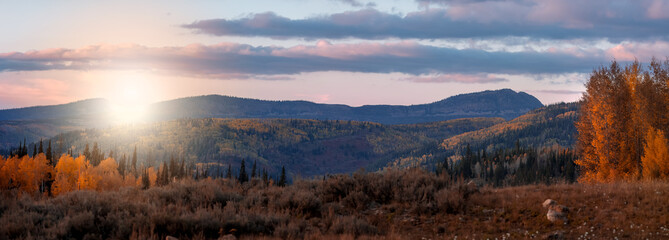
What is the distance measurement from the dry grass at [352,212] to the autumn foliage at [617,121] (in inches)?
1232

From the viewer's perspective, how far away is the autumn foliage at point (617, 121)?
49531mm

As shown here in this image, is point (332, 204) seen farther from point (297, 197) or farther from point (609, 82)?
point (609, 82)

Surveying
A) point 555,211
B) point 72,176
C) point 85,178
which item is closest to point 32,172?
point 72,176

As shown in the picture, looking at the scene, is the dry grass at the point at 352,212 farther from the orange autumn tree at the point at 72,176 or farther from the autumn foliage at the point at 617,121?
the orange autumn tree at the point at 72,176

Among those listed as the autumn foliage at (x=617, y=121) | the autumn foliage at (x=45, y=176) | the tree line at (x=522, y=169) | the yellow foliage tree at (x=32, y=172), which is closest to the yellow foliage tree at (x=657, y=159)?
the autumn foliage at (x=617, y=121)

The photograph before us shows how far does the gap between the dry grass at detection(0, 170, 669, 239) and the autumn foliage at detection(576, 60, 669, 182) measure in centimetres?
3130

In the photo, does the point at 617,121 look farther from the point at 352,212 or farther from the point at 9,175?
the point at 9,175

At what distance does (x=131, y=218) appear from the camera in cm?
1455

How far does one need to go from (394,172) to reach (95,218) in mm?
12767

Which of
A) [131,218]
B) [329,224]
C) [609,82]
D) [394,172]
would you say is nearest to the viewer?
[131,218]

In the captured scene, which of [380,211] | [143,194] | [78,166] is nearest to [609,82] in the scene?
[380,211]

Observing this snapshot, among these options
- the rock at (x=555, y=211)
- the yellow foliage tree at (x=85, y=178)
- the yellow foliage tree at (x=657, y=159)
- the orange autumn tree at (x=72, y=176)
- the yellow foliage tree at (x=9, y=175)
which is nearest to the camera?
the rock at (x=555, y=211)

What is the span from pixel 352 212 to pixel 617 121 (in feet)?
137

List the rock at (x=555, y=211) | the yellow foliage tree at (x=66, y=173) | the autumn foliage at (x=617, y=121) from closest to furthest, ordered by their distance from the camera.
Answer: the rock at (x=555, y=211)
the autumn foliage at (x=617, y=121)
the yellow foliage tree at (x=66, y=173)
